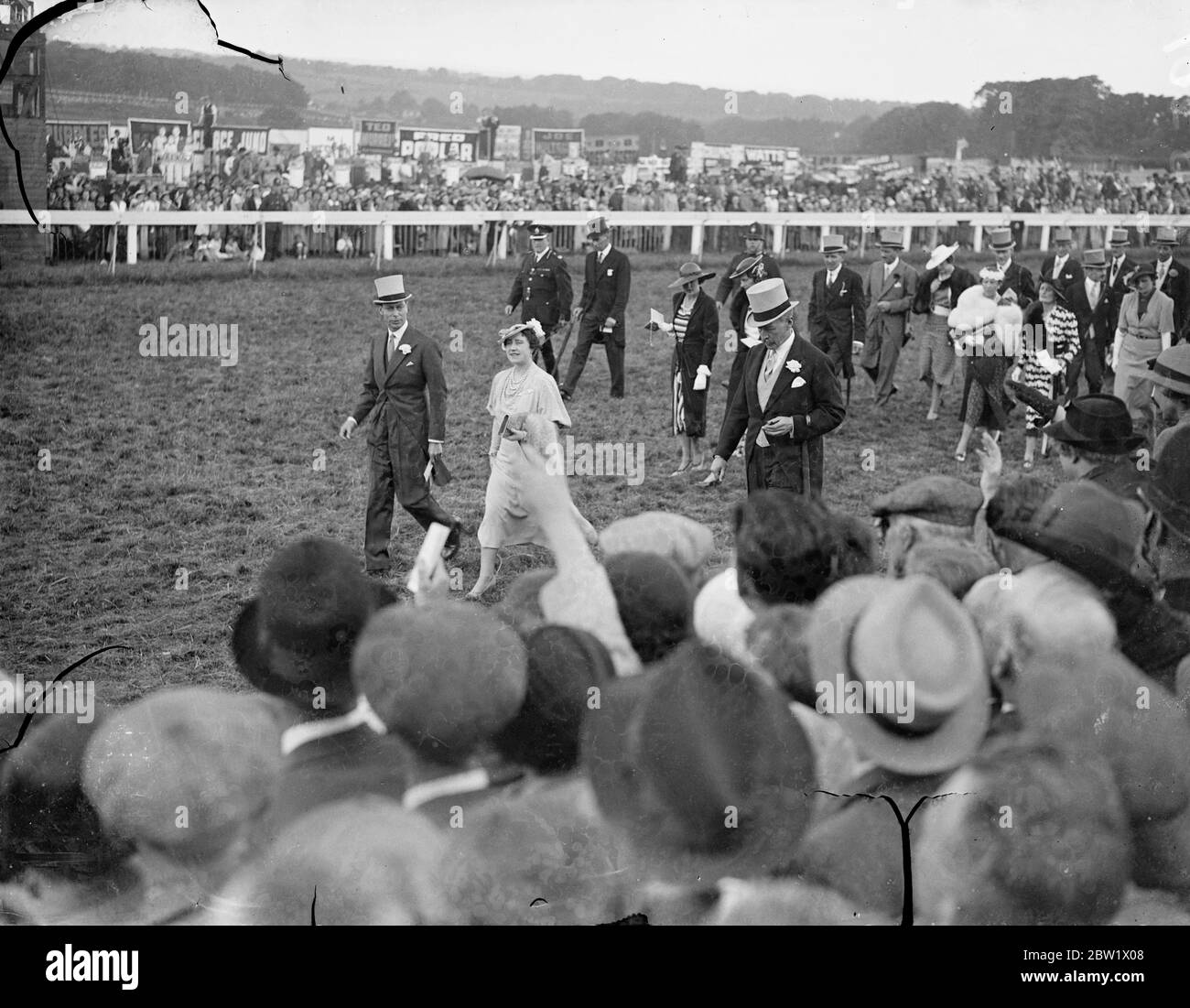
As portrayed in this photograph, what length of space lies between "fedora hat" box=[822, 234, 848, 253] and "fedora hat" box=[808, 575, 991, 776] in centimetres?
→ 678

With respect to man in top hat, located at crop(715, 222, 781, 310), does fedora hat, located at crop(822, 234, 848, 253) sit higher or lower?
higher

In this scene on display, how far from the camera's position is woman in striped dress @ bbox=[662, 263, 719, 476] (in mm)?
9730

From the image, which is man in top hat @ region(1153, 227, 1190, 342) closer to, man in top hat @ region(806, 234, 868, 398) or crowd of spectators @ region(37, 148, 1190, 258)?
crowd of spectators @ region(37, 148, 1190, 258)

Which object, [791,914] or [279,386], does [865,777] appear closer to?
[791,914]

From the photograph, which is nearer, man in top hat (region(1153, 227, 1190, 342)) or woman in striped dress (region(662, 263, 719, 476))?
woman in striped dress (region(662, 263, 719, 476))

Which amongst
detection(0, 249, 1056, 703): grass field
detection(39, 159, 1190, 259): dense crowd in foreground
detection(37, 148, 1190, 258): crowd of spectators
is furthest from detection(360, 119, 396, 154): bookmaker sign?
detection(0, 249, 1056, 703): grass field

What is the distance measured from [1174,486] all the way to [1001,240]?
17.0 feet

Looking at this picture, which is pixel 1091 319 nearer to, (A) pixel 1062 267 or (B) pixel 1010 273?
(A) pixel 1062 267

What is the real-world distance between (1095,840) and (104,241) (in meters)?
6.31

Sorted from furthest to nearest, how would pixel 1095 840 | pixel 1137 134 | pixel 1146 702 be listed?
1. pixel 1137 134
2. pixel 1146 702
3. pixel 1095 840

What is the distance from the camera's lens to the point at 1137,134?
7.16 metres

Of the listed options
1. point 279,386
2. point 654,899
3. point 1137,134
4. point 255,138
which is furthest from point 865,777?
point 279,386

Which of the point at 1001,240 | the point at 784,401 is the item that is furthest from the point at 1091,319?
the point at 784,401

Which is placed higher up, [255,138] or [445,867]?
[255,138]
